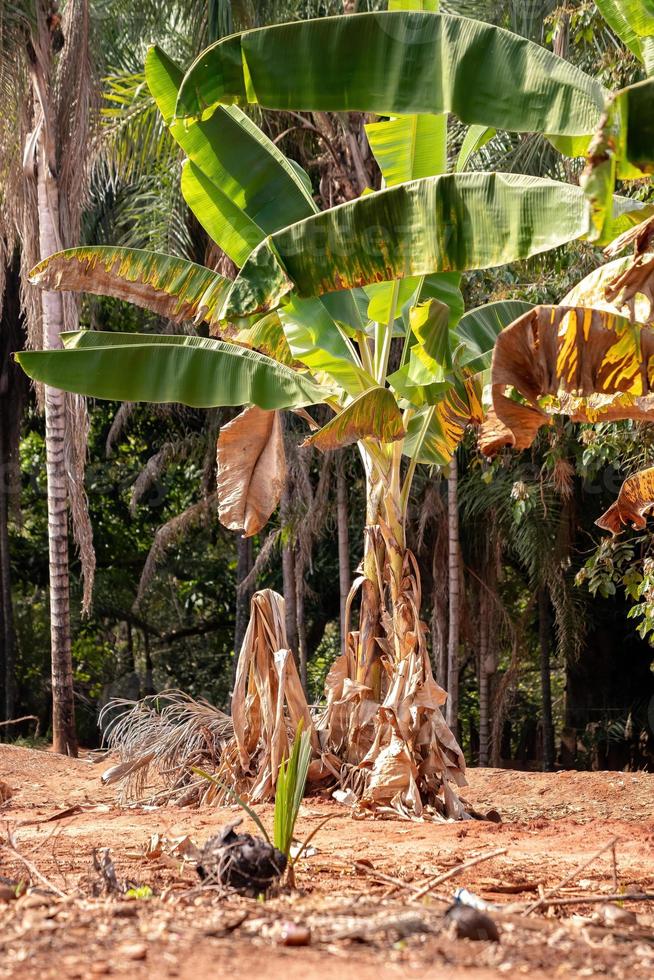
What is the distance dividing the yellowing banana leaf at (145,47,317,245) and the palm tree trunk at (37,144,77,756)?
4.28 meters

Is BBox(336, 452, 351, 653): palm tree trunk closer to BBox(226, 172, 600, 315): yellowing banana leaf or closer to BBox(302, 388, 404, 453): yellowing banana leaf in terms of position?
BBox(302, 388, 404, 453): yellowing banana leaf

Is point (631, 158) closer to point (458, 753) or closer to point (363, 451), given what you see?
point (363, 451)

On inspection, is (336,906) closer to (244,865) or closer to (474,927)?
(244,865)

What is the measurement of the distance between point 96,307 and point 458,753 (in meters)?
10.1

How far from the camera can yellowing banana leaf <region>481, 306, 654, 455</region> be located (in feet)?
15.8

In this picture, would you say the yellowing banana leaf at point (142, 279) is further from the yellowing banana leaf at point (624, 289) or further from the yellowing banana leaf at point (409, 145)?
the yellowing banana leaf at point (624, 289)

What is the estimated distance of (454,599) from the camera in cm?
1286

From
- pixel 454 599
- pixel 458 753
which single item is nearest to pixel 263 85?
pixel 458 753

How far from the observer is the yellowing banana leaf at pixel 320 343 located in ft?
22.9

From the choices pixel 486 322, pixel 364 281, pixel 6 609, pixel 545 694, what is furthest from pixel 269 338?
pixel 6 609

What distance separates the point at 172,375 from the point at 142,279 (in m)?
0.99

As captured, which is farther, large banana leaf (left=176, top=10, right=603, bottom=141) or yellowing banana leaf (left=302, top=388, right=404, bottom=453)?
yellowing banana leaf (left=302, top=388, right=404, bottom=453)

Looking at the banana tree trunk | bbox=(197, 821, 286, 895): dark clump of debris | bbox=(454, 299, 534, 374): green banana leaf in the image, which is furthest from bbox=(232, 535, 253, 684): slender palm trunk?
bbox=(197, 821, 286, 895): dark clump of debris

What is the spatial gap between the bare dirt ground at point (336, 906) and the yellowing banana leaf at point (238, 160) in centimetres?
388
